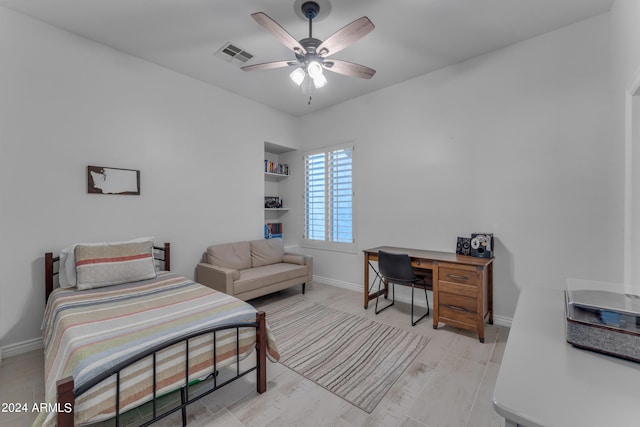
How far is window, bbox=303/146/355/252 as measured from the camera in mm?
4234

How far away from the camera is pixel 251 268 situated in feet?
12.8

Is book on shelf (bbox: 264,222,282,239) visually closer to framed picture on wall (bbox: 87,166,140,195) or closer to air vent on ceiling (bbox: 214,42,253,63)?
framed picture on wall (bbox: 87,166,140,195)

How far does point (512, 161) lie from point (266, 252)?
11.0 ft

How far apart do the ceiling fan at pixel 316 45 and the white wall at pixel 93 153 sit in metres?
1.62

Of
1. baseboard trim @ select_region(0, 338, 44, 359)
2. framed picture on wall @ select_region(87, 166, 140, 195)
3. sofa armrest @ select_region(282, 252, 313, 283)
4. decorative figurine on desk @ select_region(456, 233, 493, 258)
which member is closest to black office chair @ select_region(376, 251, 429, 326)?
decorative figurine on desk @ select_region(456, 233, 493, 258)

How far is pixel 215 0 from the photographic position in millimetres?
2186

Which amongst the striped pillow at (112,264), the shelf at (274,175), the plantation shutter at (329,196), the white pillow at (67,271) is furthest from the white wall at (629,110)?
the white pillow at (67,271)

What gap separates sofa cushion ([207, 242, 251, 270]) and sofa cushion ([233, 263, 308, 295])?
0.14m

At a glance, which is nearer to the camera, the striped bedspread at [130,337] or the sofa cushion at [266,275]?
the striped bedspread at [130,337]

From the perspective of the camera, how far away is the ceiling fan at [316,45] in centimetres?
188

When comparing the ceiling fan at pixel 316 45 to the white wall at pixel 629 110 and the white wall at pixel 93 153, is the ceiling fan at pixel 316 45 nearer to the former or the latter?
the white wall at pixel 93 153

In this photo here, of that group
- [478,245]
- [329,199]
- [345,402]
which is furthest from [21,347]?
[478,245]

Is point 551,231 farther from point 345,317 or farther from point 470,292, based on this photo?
point 345,317

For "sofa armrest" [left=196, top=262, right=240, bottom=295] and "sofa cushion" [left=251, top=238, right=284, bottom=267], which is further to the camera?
"sofa cushion" [left=251, top=238, right=284, bottom=267]
